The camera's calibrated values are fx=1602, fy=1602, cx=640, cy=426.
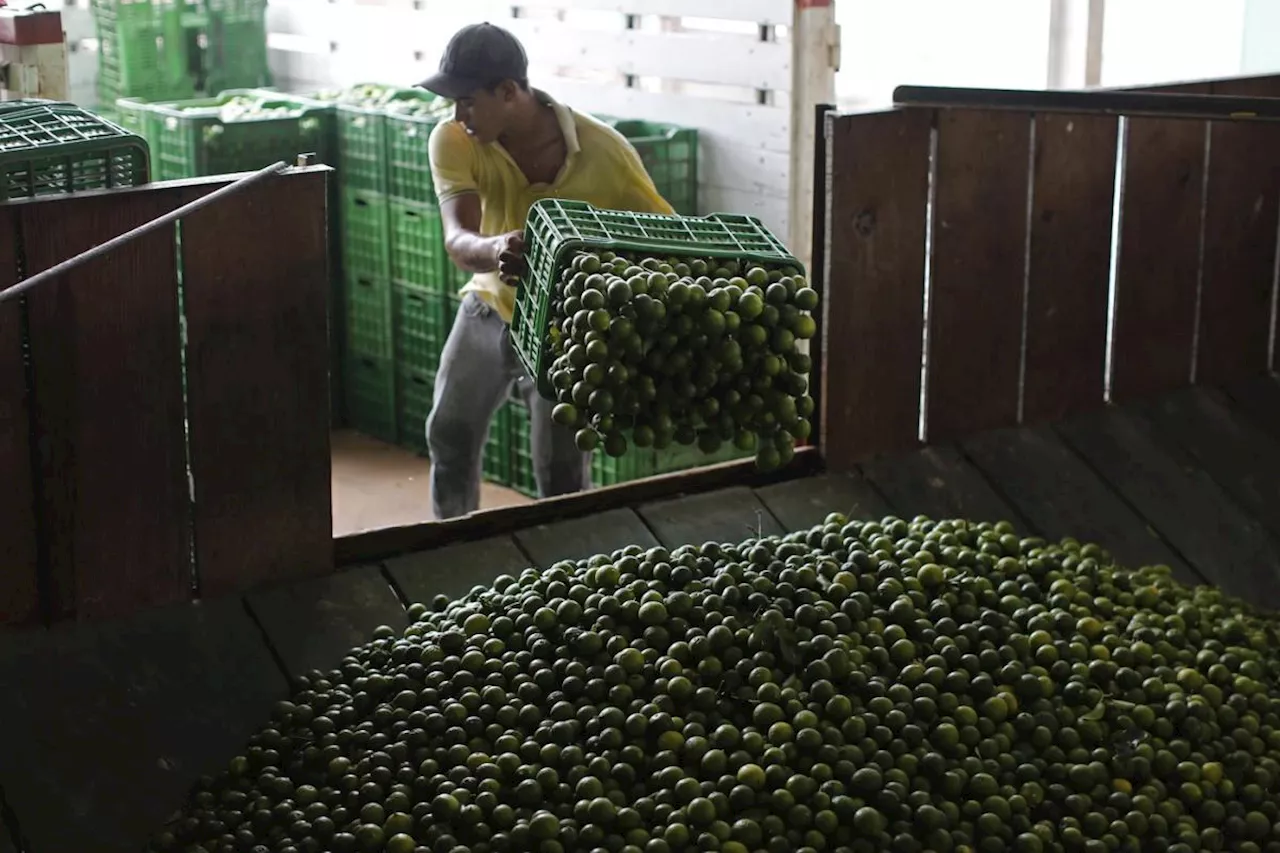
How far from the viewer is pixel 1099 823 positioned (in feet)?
8.24

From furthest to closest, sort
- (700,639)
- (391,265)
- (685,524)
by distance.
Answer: (391,265) < (685,524) < (700,639)

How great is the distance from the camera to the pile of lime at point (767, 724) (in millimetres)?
2455

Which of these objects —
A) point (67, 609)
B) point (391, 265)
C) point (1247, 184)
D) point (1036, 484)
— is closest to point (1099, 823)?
point (1036, 484)

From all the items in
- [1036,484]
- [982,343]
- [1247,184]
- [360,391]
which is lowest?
[360,391]

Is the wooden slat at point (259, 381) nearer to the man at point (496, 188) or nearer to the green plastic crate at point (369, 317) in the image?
the man at point (496, 188)

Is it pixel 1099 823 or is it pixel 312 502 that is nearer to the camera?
pixel 1099 823

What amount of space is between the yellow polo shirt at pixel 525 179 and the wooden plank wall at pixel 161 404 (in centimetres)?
98

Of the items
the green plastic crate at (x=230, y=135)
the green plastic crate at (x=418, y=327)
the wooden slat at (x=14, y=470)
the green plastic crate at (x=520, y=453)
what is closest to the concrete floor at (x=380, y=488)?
the green plastic crate at (x=520, y=453)

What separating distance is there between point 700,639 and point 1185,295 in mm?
2229

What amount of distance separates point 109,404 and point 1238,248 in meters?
3.07

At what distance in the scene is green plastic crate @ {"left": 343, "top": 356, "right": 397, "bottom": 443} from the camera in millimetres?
6777

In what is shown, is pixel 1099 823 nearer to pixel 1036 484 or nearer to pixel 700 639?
pixel 700 639

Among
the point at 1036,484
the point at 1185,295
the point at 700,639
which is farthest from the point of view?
the point at 1185,295

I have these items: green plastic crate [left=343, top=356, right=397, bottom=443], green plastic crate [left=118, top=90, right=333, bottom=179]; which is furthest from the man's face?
green plastic crate [left=343, top=356, right=397, bottom=443]
